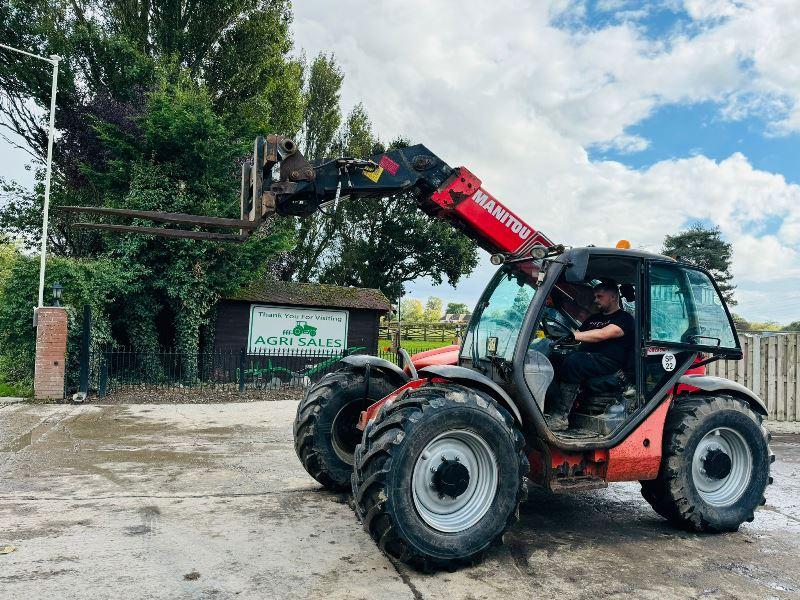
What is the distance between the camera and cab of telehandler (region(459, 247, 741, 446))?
4578mm

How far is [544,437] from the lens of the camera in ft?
14.2

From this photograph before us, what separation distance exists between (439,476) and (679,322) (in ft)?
8.37

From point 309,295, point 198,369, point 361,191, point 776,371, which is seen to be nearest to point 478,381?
point 361,191

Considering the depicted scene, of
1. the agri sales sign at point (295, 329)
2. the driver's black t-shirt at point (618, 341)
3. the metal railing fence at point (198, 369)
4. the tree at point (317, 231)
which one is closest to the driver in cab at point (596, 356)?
the driver's black t-shirt at point (618, 341)

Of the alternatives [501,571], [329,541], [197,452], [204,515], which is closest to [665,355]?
[501,571]

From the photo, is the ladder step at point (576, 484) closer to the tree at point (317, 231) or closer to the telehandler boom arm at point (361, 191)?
the telehandler boom arm at point (361, 191)

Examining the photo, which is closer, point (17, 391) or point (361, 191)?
point (361, 191)

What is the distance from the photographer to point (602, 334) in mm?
4789

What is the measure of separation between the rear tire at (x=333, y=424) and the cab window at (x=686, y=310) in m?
2.56

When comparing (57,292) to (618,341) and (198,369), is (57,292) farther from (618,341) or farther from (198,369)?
(618,341)

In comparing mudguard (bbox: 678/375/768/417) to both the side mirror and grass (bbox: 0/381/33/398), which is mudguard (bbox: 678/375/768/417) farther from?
grass (bbox: 0/381/33/398)

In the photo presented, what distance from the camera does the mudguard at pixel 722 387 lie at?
16.4ft

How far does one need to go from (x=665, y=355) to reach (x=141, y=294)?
13997mm

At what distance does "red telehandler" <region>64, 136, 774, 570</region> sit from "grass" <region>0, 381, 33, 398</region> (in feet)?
33.7
